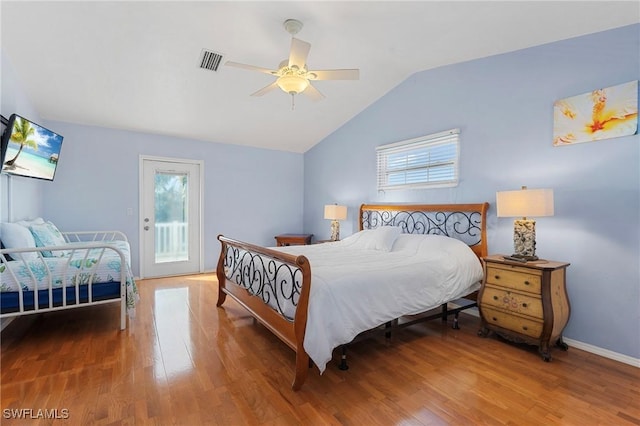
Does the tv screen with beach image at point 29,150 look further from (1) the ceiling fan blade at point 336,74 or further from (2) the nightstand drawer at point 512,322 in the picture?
(2) the nightstand drawer at point 512,322

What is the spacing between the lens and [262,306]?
2643 millimetres

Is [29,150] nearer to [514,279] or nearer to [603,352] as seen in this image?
[514,279]

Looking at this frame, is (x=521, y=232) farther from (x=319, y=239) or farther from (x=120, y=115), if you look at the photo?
(x=120, y=115)

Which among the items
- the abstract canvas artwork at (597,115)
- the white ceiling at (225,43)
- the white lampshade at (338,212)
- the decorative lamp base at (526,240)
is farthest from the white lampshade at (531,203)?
the white lampshade at (338,212)

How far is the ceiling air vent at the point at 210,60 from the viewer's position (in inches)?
126

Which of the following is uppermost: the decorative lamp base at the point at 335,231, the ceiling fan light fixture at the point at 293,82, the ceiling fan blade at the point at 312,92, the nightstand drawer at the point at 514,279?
the ceiling fan blade at the point at 312,92

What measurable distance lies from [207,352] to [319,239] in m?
3.72

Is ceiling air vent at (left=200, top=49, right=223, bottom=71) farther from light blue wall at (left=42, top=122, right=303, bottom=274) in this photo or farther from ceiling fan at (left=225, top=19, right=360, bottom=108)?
light blue wall at (left=42, top=122, right=303, bottom=274)

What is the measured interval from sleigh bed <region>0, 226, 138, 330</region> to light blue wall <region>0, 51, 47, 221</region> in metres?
0.70

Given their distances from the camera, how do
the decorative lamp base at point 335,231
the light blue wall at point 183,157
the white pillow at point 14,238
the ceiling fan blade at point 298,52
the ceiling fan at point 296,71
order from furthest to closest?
the decorative lamp base at point 335,231 < the light blue wall at point 183,157 < the white pillow at point 14,238 < the ceiling fan at point 296,71 < the ceiling fan blade at point 298,52

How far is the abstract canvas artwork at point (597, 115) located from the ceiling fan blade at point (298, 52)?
238cm

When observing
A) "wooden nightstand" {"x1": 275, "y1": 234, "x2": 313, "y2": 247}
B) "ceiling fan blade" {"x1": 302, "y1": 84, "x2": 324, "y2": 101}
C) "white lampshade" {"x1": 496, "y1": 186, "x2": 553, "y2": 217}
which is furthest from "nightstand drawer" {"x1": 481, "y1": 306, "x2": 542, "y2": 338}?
"wooden nightstand" {"x1": 275, "y1": 234, "x2": 313, "y2": 247}

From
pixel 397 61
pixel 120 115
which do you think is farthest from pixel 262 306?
pixel 120 115

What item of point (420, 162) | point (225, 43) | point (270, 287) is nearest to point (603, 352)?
point (420, 162)
